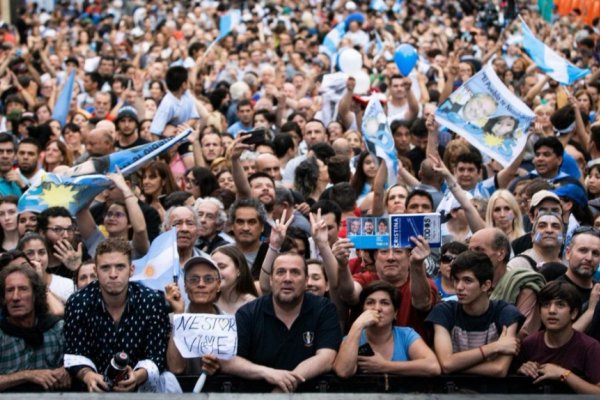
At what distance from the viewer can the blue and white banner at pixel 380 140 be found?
36.1 ft

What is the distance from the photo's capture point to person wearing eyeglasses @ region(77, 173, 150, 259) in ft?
31.2

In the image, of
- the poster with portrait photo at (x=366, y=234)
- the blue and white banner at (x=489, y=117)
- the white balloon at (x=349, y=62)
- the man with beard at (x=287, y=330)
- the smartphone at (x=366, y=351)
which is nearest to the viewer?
the man with beard at (x=287, y=330)

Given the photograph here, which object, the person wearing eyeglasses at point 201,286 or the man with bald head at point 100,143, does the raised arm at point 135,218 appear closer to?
the person wearing eyeglasses at point 201,286

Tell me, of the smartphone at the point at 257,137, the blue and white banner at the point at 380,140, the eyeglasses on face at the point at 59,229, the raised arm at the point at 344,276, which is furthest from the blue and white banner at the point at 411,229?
the smartphone at the point at 257,137

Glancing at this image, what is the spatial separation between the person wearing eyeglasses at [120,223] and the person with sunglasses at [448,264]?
2.21 meters

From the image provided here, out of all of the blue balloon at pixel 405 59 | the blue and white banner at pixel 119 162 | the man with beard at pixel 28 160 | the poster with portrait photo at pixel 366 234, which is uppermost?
the blue balloon at pixel 405 59

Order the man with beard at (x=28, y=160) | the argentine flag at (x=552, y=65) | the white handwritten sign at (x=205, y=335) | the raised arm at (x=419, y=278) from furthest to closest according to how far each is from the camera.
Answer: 1. the argentine flag at (x=552, y=65)
2. the man with beard at (x=28, y=160)
3. the raised arm at (x=419, y=278)
4. the white handwritten sign at (x=205, y=335)

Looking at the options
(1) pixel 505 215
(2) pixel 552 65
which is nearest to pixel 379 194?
(1) pixel 505 215

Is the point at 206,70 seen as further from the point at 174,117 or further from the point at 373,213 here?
the point at 373,213

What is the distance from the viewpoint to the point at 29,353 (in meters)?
7.30

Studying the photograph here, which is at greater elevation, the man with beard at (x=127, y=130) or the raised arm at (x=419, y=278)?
the man with beard at (x=127, y=130)

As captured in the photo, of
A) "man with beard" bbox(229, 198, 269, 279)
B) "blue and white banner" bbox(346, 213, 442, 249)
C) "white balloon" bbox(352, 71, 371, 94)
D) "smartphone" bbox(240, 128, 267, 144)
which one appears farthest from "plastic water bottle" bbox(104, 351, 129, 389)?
"white balloon" bbox(352, 71, 371, 94)

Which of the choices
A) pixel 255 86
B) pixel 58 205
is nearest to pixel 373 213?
pixel 58 205

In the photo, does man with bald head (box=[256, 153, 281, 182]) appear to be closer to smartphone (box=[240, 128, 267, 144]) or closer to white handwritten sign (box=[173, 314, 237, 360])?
smartphone (box=[240, 128, 267, 144])
